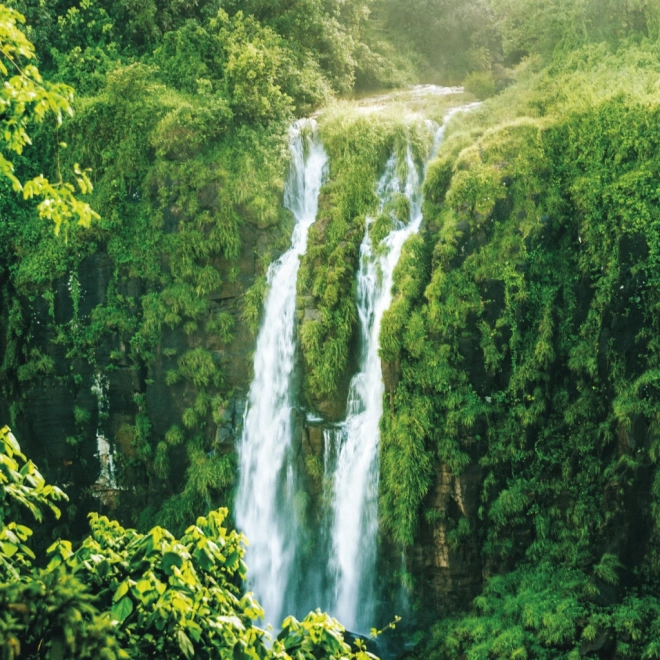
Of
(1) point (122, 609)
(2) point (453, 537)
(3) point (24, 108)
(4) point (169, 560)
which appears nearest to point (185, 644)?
(1) point (122, 609)

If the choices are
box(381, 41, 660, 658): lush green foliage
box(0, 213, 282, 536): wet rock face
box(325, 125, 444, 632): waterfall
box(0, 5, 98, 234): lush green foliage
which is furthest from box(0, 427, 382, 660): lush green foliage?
box(0, 213, 282, 536): wet rock face

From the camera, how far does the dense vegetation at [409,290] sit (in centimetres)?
1027

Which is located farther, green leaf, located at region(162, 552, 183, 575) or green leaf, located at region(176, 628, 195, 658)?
green leaf, located at region(162, 552, 183, 575)

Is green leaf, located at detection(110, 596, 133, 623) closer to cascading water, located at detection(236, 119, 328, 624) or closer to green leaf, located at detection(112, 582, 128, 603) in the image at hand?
green leaf, located at detection(112, 582, 128, 603)

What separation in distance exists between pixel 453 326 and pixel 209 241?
16.9ft

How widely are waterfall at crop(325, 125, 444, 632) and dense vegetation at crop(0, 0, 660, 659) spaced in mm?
311

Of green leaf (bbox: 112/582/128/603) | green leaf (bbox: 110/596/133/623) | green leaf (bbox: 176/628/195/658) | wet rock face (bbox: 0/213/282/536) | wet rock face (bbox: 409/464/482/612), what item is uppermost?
wet rock face (bbox: 0/213/282/536)

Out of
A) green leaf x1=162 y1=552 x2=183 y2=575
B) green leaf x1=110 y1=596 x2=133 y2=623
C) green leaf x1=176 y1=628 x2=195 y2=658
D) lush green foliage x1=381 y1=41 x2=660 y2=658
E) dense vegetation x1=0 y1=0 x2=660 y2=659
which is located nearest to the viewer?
green leaf x1=176 y1=628 x2=195 y2=658

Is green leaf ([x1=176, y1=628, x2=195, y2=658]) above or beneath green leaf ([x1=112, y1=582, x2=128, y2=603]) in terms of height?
beneath

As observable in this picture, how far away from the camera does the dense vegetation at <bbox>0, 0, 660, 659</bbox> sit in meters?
10.3

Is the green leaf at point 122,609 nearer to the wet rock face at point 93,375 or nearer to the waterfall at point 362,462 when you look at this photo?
the waterfall at point 362,462

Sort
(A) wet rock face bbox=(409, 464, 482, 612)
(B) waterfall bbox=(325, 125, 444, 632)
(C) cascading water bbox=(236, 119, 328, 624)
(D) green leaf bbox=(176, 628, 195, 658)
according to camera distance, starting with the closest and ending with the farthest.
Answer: (D) green leaf bbox=(176, 628, 195, 658) < (A) wet rock face bbox=(409, 464, 482, 612) < (B) waterfall bbox=(325, 125, 444, 632) < (C) cascading water bbox=(236, 119, 328, 624)

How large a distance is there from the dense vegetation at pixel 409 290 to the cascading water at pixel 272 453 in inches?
14.6

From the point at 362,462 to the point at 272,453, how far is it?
6.00 feet
